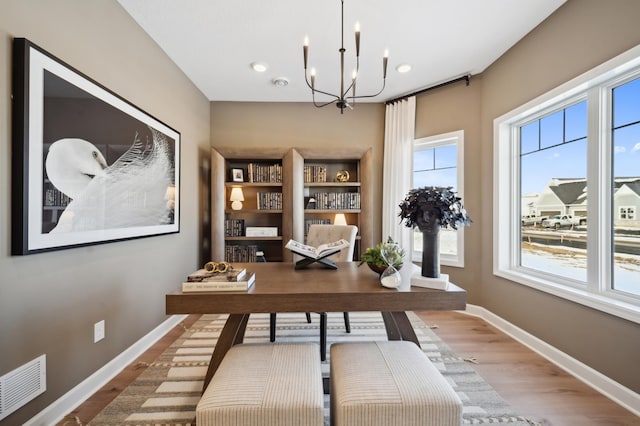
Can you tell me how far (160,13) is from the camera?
2002 millimetres

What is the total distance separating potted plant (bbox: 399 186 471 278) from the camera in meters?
1.40

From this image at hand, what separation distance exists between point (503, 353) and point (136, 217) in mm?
3044

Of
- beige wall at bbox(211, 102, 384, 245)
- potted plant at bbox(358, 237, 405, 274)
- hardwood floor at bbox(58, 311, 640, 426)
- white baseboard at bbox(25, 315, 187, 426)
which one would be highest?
beige wall at bbox(211, 102, 384, 245)

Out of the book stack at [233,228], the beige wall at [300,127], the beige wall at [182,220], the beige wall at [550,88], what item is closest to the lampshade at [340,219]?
the beige wall at [300,127]

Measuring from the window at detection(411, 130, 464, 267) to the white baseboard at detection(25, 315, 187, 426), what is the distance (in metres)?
2.75

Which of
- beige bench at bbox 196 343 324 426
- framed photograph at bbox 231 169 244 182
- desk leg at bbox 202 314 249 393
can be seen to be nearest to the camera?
beige bench at bbox 196 343 324 426

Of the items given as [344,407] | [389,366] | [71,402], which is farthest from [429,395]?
[71,402]

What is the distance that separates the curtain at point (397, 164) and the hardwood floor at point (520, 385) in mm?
1253

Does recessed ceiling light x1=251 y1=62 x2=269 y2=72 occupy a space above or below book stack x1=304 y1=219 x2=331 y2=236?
above

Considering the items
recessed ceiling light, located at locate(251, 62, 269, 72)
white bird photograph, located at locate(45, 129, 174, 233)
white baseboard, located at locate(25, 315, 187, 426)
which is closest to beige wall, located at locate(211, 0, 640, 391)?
recessed ceiling light, located at locate(251, 62, 269, 72)

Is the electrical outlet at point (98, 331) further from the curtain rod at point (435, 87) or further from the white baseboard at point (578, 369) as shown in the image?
the curtain rod at point (435, 87)

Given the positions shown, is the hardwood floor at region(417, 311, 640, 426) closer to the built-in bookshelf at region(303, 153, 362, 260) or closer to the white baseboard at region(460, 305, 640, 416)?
the white baseboard at region(460, 305, 640, 416)

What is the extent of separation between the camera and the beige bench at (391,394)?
96 centimetres

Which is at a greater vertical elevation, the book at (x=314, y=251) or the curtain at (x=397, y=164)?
the curtain at (x=397, y=164)
